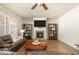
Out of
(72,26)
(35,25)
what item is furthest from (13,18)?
(72,26)

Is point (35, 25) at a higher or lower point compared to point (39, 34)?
higher

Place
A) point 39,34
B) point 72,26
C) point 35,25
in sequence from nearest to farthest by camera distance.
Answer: point 72,26 → point 39,34 → point 35,25

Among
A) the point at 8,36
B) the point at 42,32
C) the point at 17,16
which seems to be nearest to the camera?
the point at 17,16

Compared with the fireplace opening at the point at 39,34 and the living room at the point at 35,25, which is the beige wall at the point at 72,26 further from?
the fireplace opening at the point at 39,34

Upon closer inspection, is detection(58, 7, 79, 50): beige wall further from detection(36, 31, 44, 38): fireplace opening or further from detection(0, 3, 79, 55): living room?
detection(36, 31, 44, 38): fireplace opening

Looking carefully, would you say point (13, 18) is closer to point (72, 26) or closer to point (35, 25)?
point (35, 25)

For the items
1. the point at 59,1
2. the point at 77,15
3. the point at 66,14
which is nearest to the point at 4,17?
the point at 66,14

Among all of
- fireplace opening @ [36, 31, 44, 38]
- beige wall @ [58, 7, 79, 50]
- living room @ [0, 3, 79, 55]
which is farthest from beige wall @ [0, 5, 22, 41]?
beige wall @ [58, 7, 79, 50]

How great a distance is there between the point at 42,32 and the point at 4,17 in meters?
1.79

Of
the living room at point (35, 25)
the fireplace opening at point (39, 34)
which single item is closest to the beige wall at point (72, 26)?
the living room at point (35, 25)

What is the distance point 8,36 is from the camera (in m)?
5.46

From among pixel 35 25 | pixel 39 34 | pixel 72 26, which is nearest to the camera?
pixel 72 26

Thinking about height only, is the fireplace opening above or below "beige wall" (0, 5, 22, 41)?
below
